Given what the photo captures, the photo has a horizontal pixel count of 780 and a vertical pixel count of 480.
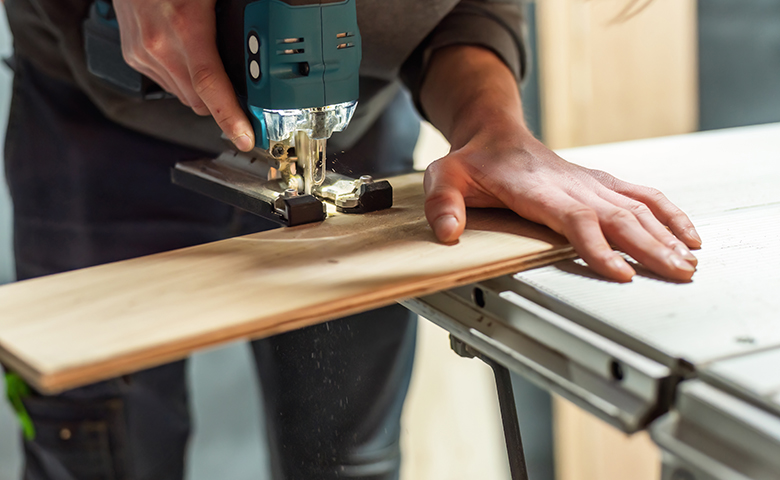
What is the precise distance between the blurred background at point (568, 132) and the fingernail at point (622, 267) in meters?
1.18

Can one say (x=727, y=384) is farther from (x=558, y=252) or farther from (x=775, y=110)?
(x=775, y=110)

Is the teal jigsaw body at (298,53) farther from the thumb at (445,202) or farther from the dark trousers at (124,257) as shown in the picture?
the dark trousers at (124,257)

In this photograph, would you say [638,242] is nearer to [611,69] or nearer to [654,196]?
[654,196]

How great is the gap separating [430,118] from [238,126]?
40 cm

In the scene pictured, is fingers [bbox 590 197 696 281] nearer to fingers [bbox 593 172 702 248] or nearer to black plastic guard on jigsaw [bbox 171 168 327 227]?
fingers [bbox 593 172 702 248]

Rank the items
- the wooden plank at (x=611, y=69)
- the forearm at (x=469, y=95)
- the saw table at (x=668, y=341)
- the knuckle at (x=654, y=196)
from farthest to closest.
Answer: the wooden plank at (x=611, y=69) < the forearm at (x=469, y=95) < the knuckle at (x=654, y=196) < the saw table at (x=668, y=341)

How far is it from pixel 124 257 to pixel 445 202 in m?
0.71

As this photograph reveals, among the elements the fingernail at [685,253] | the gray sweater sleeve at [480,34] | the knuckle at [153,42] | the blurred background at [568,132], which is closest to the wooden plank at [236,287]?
the fingernail at [685,253]

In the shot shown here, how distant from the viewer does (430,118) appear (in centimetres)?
119

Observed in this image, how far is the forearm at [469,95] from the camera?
0.98 metres

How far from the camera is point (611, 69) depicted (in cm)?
193

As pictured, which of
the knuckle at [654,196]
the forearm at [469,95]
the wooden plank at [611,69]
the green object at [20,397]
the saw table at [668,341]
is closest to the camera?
the saw table at [668,341]

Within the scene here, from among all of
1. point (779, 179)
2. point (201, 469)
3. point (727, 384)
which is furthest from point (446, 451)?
point (727, 384)

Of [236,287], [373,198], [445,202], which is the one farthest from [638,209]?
[236,287]
